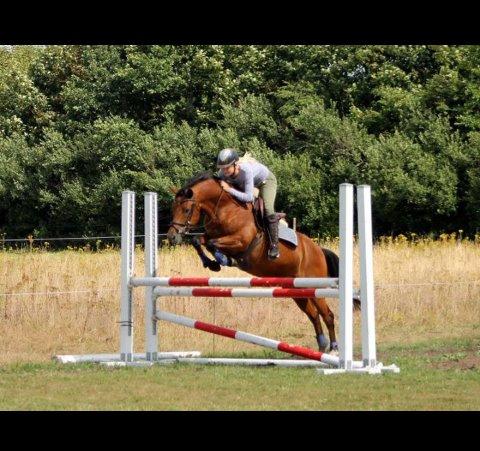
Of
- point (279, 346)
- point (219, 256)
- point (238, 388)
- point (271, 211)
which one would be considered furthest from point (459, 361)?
point (238, 388)

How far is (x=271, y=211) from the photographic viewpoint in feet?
38.8

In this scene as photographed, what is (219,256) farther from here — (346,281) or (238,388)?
(238,388)

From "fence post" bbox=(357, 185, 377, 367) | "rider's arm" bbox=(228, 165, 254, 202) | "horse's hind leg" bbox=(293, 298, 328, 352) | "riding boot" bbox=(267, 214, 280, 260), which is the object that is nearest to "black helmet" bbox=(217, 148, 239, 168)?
"rider's arm" bbox=(228, 165, 254, 202)

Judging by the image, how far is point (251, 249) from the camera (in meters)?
11.6

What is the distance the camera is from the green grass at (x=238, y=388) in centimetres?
833

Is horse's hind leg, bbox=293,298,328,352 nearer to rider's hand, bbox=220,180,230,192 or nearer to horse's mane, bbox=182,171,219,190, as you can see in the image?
rider's hand, bbox=220,180,230,192

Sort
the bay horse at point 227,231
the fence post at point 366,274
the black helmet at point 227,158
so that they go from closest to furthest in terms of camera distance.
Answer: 1. the fence post at point 366,274
2. the bay horse at point 227,231
3. the black helmet at point 227,158

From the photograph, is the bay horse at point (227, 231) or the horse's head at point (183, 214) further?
the bay horse at point (227, 231)

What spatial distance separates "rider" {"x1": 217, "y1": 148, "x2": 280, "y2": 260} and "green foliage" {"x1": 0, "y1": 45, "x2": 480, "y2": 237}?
2009 centimetres

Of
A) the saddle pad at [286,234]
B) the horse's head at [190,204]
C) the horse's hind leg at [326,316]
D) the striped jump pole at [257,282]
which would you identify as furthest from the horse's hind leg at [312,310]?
the horse's head at [190,204]

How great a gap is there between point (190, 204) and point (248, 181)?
718mm

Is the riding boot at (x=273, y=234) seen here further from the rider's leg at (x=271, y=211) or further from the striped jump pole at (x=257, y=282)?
the striped jump pole at (x=257, y=282)

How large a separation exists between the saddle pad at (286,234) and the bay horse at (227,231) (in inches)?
2.5
